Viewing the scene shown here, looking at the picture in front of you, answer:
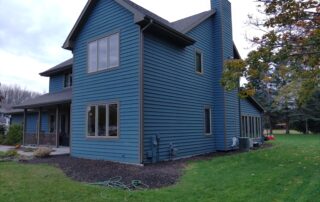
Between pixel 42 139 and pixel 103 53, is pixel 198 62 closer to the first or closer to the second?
pixel 103 53

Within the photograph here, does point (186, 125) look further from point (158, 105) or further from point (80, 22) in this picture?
point (80, 22)

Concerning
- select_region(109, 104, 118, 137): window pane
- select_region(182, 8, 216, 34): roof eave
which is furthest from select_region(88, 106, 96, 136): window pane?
select_region(182, 8, 216, 34): roof eave

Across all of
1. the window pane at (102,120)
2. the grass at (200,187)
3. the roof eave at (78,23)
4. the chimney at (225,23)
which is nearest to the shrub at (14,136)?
the roof eave at (78,23)

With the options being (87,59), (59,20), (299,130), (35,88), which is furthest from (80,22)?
(35,88)

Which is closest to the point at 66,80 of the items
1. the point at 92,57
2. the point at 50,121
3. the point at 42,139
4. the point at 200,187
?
the point at 50,121

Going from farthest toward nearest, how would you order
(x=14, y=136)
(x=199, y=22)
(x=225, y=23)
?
(x=14, y=136) → (x=225, y=23) → (x=199, y=22)

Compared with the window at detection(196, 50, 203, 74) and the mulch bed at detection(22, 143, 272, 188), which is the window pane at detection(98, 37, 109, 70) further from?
the window at detection(196, 50, 203, 74)

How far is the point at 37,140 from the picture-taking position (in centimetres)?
1878

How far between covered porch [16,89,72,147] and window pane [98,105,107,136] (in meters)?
4.09

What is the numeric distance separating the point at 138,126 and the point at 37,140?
11215mm

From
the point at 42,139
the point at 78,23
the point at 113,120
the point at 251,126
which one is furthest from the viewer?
the point at 251,126

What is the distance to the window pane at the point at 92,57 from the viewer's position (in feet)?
42.3

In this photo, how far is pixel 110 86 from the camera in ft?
39.1

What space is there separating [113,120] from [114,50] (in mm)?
3015
